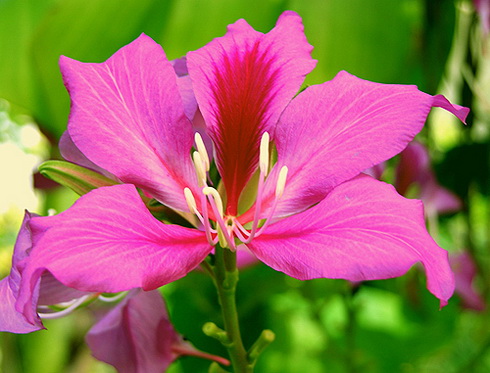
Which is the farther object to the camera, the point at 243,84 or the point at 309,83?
the point at 309,83

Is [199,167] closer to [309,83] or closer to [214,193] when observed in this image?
[214,193]

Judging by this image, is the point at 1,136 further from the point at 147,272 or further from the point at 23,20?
the point at 147,272

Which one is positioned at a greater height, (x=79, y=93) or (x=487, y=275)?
(x=79, y=93)

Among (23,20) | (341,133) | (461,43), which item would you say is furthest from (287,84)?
(461,43)

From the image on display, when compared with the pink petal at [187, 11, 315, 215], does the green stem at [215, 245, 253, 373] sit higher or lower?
lower

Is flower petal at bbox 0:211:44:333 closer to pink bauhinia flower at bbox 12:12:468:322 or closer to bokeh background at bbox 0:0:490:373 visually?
pink bauhinia flower at bbox 12:12:468:322

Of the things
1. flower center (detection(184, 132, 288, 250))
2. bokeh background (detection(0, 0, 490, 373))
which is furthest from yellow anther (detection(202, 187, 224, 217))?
bokeh background (detection(0, 0, 490, 373))

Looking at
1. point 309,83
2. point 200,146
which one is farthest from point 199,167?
point 309,83

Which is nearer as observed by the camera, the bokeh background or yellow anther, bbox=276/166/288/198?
yellow anther, bbox=276/166/288/198
